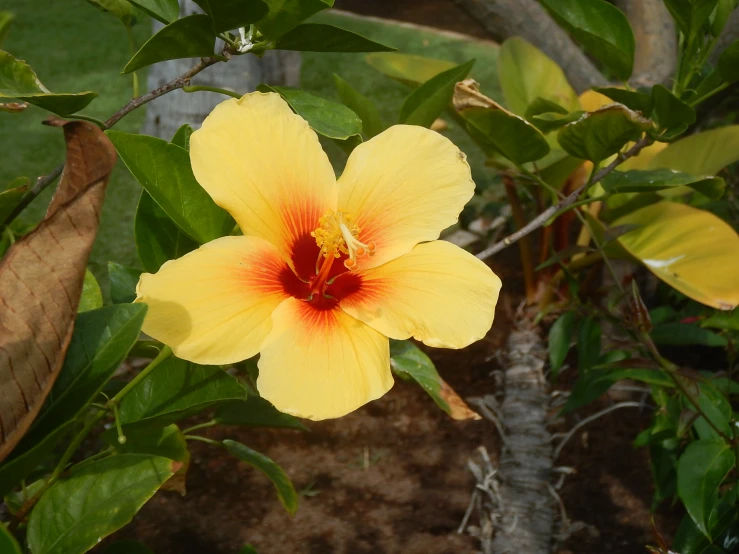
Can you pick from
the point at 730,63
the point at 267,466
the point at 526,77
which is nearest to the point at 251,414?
the point at 267,466

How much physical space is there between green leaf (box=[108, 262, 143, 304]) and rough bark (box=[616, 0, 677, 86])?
1.96 m

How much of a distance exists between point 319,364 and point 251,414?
453mm

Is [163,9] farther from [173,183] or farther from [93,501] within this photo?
[93,501]

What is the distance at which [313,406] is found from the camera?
0.67 meters

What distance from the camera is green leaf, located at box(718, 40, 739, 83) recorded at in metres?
0.98

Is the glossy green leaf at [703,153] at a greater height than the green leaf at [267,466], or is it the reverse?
the glossy green leaf at [703,153]

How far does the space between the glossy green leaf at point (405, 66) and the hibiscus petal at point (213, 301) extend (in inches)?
54.8

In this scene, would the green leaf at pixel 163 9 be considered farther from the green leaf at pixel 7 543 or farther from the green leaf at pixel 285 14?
the green leaf at pixel 7 543

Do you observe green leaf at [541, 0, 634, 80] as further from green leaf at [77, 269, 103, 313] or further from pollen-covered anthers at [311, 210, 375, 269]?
green leaf at [77, 269, 103, 313]

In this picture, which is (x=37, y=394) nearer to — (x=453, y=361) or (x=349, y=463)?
(x=349, y=463)

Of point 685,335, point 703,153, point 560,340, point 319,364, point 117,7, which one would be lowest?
point 560,340

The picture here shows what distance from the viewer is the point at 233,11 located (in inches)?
27.7

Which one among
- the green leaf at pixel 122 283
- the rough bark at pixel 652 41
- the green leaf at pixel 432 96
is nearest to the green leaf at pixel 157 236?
the green leaf at pixel 122 283

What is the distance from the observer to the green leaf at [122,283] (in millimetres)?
941
